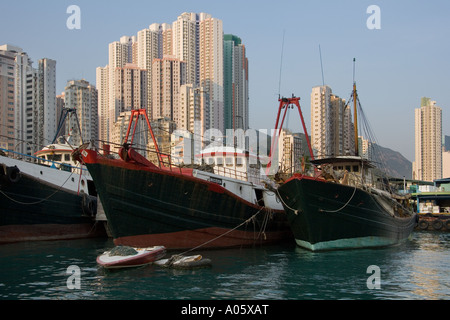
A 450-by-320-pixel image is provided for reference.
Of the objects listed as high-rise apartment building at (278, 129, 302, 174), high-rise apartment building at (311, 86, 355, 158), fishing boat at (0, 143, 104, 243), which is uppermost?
high-rise apartment building at (311, 86, 355, 158)

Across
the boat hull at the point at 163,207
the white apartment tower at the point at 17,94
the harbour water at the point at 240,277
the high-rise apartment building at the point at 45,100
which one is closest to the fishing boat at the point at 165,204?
the boat hull at the point at 163,207

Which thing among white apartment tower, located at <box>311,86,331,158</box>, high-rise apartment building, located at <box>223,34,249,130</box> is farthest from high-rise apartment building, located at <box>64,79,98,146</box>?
white apartment tower, located at <box>311,86,331,158</box>

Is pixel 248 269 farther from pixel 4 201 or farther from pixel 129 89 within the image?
pixel 129 89

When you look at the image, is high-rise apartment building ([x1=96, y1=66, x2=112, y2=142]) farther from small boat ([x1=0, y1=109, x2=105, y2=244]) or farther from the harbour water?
the harbour water

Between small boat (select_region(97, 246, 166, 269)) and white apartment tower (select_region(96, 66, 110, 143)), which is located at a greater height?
white apartment tower (select_region(96, 66, 110, 143))

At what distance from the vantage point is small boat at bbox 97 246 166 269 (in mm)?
15078

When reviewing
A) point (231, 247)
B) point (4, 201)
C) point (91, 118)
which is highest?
point (91, 118)

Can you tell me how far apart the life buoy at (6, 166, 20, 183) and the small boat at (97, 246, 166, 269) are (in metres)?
8.46

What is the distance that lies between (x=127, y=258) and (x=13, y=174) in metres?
9.64

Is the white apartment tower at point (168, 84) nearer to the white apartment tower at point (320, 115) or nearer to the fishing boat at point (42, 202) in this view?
the white apartment tower at point (320, 115)

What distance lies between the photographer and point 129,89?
358 ft

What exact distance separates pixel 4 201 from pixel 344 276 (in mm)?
16129

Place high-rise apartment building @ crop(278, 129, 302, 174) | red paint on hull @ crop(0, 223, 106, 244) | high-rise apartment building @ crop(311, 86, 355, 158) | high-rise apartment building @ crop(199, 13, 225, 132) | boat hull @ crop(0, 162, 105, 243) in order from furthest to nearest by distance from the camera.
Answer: high-rise apartment building @ crop(199, 13, 225, 132) < high-rise apartment building @ crop(311, 86, 355, 158) < red paint on hull @ crop(0, 223, 106, 244) < boat hull @ crop(0, 162, 105, 243) < high-rise apartment building @ crop(278, 129, 302, 174)
